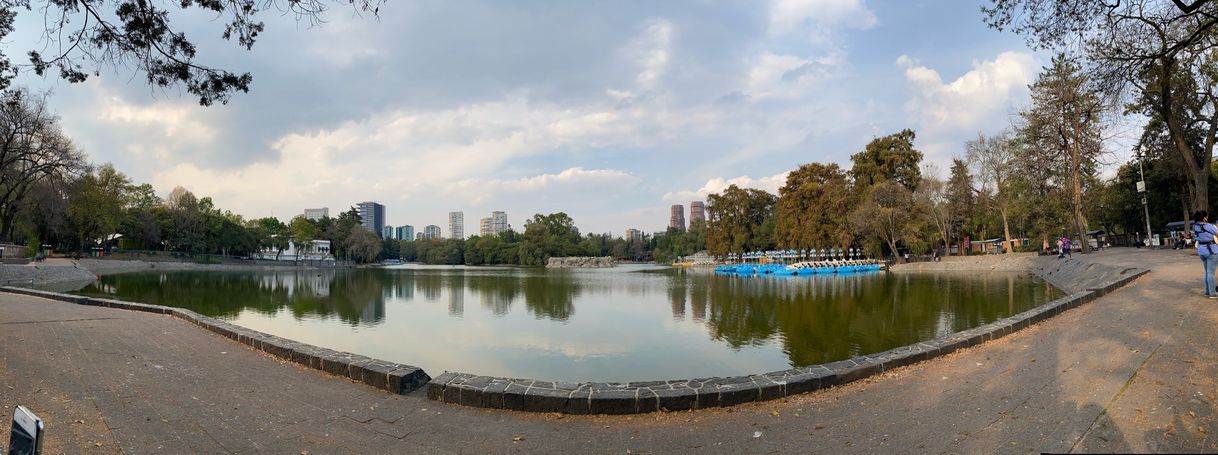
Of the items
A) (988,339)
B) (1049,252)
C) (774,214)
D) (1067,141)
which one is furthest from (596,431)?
(774,214)

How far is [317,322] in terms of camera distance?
1455cm

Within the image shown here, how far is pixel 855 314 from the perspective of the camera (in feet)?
45.8

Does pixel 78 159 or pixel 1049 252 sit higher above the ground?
pixel 78 159

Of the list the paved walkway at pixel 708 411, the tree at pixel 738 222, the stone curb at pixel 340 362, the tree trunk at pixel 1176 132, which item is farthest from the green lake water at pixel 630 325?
the tree at pixel 738 222

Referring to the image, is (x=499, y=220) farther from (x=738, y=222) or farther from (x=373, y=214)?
(x=738, y=222)

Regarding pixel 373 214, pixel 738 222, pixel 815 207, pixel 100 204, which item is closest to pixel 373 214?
pixel 373 214

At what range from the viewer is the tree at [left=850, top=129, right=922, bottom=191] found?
39.9 metres

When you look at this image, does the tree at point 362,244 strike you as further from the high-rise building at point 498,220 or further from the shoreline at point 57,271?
the high-rise building at point 498,220

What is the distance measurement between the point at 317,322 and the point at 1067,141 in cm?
3328

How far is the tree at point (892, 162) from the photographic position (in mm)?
39875

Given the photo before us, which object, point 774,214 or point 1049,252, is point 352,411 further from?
point 774,214

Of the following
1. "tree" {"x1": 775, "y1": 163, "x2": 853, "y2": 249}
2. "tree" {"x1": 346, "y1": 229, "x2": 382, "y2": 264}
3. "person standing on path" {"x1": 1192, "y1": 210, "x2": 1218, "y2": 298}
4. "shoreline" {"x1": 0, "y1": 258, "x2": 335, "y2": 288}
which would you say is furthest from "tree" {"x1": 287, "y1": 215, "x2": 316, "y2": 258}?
"person standing on path" {"x1": 1192, "y1": 210, "x2": 1218, "y2": 298}

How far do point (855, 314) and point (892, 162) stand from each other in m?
31.4

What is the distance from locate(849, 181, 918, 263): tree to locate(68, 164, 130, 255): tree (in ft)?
186
